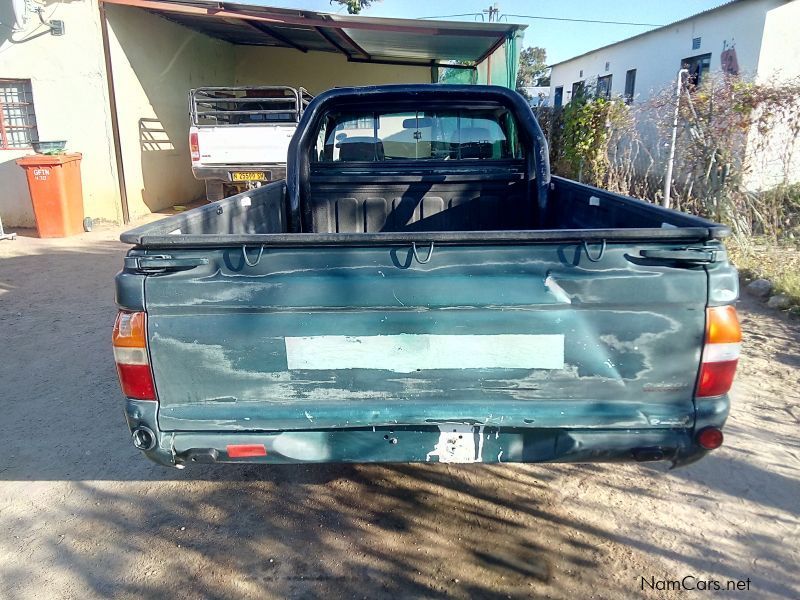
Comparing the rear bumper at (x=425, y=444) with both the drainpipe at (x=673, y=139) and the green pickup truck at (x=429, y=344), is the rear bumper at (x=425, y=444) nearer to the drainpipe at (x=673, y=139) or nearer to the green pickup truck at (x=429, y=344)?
the green pickup truck at (x=429, y=344)

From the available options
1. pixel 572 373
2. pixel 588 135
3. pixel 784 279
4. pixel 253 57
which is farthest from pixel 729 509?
pixel 253 57

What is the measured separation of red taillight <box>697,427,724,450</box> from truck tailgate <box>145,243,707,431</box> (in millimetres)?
67

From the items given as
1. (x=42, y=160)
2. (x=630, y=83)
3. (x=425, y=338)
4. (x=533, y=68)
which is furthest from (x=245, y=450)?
(x=533, y=68)

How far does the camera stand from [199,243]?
217 centimetres

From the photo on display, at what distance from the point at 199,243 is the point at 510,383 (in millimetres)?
1254

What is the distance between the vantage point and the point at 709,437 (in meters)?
2.25

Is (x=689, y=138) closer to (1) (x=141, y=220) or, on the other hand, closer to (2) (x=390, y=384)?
(2) (x=390, y=384)

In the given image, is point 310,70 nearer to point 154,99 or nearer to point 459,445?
point 154,99

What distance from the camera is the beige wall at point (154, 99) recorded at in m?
10.8

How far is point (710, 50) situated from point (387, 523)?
1400cm

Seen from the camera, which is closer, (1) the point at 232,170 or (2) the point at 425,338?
(2) the point at 425,338

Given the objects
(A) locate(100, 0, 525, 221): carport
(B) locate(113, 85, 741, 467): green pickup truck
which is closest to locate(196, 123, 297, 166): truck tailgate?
(A) locate(100, 0, 525, 221): carport

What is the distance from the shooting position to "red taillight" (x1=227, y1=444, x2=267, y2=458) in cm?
231

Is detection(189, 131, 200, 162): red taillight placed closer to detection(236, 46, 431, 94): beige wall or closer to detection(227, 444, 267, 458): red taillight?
detection(236, 46, 431, 94): beige wall
